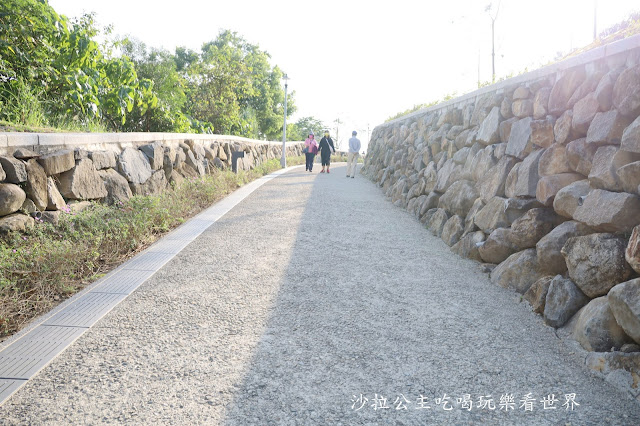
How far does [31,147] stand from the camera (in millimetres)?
5000

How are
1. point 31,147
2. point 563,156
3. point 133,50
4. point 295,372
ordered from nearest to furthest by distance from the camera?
point 295,372 → point 563,156 → point 31,147 → point 133,50

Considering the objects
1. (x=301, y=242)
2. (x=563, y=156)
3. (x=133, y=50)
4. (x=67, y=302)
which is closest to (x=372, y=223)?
(x=301, y=242)

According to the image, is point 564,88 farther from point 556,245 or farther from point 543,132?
point 556,245

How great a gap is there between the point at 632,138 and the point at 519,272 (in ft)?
5.00

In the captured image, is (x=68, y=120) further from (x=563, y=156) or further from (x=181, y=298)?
(x=563, y=156)

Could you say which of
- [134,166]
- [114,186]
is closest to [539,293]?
[114,186]

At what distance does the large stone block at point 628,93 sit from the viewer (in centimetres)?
322

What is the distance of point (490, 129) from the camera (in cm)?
576

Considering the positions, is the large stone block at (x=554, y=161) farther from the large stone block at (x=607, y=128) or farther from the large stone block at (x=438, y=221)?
the large stone block at (x=438, y=221)

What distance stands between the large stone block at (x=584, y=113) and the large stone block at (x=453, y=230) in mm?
2174

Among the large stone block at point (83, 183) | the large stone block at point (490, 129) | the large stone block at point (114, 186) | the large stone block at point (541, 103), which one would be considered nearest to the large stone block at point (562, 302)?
the large stone block at point (541, 103)

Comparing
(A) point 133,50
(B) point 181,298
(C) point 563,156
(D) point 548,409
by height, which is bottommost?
(D) point 548,409

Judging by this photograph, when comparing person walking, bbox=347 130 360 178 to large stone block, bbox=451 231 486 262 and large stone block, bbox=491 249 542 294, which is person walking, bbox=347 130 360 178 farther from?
large stone block, bbox=491 249 542 294

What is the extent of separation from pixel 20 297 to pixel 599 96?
4.99 metres
